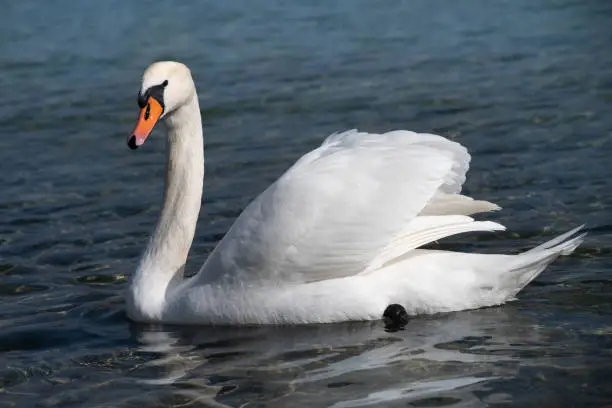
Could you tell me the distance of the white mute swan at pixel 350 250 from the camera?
22.7ft

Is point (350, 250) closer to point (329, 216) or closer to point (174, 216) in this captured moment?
point (329, 216)

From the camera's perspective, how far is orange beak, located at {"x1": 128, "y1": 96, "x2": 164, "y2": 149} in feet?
22.7

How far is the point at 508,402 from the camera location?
5.69 metres

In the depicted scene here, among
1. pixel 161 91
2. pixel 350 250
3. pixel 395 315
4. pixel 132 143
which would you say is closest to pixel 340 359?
pixel 395 315

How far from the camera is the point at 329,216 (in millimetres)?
6938

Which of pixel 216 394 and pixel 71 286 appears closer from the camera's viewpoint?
pixel 216 394

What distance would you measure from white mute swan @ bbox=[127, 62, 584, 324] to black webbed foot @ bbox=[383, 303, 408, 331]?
0.04 m

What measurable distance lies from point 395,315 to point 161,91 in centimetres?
176

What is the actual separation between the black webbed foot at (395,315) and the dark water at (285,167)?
7 cm

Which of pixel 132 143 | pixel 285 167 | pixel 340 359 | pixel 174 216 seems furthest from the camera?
pixel 285 167

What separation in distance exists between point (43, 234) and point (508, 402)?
434cm

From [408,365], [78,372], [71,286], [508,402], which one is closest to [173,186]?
[71,286]

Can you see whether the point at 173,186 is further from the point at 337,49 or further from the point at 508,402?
the point at 337,49

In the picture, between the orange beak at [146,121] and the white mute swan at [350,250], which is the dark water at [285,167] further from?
the orange beak at [146,121]
